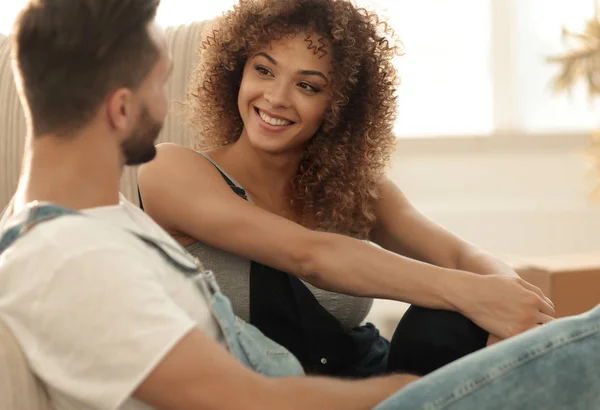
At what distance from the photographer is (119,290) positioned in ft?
3.02

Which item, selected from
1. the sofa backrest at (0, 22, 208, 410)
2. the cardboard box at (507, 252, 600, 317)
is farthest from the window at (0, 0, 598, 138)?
the sofa backrest at (0, 22, 208, 410)

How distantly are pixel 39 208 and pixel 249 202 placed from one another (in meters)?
0.63

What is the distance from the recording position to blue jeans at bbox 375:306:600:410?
38.9 inches

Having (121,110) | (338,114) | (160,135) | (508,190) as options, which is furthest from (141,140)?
(508,190)

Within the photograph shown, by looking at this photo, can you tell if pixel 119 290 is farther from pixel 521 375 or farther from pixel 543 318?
pixel 543 318

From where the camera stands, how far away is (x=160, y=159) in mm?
1590

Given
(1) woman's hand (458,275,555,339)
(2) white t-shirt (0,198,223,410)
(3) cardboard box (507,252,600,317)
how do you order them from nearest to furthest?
1. (2) white t-shirt (0,198,223,410)
2. (1) woman's hand (458,275,555,339)
3. (3) cardboard box (507,252,600,317)

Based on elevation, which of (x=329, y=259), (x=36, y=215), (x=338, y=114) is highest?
(x=338, y=114)

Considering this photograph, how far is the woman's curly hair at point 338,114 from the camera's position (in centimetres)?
175

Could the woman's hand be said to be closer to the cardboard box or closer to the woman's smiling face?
the woman's smiling face

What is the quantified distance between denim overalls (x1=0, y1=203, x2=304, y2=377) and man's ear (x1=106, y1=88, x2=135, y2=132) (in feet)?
0.41

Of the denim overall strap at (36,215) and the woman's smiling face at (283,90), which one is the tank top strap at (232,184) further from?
the denim overall strap at (36,215)

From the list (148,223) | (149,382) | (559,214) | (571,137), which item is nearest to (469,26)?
(571,137)

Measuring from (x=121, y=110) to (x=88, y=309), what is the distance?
0.84ft
